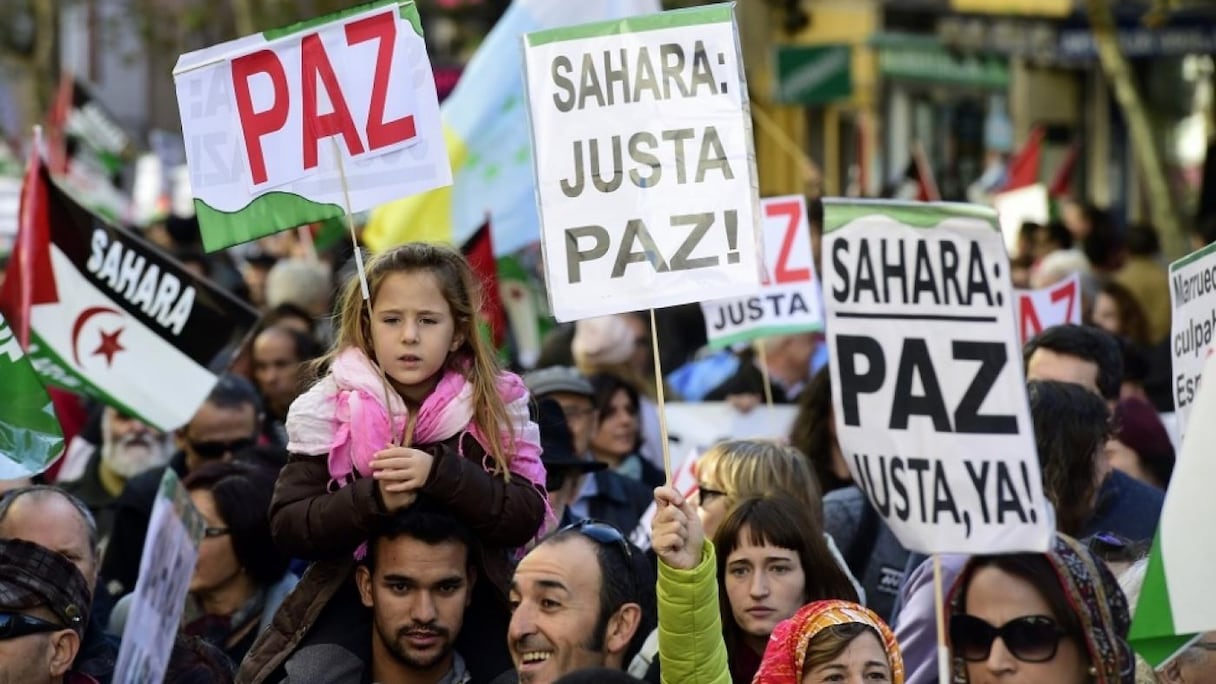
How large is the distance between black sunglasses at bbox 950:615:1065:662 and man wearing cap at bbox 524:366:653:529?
2.89 meters

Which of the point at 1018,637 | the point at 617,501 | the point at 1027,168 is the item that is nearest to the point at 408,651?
the point at 1018,637

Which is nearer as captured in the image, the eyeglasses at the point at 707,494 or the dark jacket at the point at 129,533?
the eyeglasses at the point at 707,494

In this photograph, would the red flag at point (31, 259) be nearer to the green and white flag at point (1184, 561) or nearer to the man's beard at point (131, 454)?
the man's beard at point (131, 454)

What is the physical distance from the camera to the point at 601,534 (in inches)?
224

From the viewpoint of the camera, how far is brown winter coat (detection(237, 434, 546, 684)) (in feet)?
18.1

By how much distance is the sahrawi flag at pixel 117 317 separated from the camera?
→ 8375mm

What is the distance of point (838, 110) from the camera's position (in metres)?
35.3

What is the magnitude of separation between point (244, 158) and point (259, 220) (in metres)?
0.16

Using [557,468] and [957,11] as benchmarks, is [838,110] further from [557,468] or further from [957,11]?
[557,468]

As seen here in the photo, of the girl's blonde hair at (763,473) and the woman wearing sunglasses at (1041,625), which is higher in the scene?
the girl's blonde hair at (763,473)

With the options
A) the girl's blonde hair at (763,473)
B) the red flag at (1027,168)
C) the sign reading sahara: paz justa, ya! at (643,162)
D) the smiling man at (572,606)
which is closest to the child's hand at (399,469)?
the smiling man at (572,606)

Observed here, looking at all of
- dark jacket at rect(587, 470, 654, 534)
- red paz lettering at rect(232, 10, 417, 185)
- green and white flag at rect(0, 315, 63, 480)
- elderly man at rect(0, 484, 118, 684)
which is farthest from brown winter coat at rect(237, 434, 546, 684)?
dark jacket at rect(587, 470, 654, 534)

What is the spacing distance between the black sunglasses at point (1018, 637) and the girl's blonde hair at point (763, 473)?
1512 millimetres

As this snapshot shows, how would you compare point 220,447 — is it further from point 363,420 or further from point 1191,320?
point 1191,320
